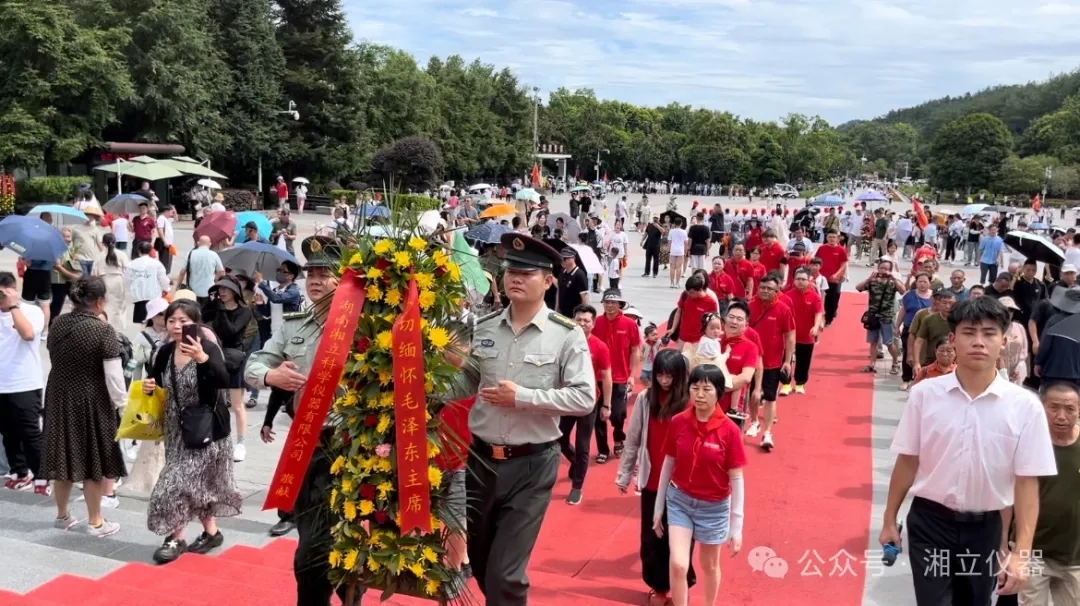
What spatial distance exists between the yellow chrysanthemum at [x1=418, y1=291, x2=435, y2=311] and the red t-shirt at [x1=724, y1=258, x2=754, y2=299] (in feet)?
30.9

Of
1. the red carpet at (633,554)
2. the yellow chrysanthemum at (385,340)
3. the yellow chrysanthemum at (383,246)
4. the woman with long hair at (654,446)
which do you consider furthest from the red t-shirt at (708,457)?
the yellow chrysanthemum at (383,246)

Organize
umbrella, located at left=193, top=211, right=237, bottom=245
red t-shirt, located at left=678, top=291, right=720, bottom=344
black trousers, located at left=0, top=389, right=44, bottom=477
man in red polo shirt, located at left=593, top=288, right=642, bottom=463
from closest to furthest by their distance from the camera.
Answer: black trousers, located at left=0, top=389, right=44, bottom=477 < man in red polo shirt, located at left=593, top=288, right=642, bottom=463 < red t-shirt, located at left=678, top=291, right=720, bottom=344 < umbrella, located at left=193, top=211, right=237, bottom=245

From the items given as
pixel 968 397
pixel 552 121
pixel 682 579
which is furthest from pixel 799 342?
pixel 552 121

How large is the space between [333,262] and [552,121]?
89.1m

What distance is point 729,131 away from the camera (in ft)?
306

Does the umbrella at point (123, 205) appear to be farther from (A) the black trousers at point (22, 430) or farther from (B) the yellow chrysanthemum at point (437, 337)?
(B) the yellow chrysanthemum at point (437, 337)

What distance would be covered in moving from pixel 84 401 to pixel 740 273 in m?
9.07

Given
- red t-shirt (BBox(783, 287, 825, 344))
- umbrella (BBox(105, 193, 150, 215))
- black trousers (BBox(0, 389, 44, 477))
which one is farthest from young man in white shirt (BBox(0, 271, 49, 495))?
umbrella (BBox(105, 193, 150, 215))

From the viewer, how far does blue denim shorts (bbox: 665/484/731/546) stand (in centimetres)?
521

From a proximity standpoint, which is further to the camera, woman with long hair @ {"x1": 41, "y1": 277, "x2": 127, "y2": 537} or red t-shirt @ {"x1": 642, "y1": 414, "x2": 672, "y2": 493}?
woman with long hair @ {"x1": 41, "y1": 277, "x2": 127, "y2": 537}

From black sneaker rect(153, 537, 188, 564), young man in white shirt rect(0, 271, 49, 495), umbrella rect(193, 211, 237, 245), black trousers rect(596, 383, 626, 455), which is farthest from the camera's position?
umbrella rect(193, 211, 237, 245)

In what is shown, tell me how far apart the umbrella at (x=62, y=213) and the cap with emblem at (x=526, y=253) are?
36.0 ft

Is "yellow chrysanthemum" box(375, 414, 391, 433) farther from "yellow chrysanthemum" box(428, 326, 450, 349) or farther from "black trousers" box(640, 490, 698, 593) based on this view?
"black trousers" box(640, 490, 698, 593)

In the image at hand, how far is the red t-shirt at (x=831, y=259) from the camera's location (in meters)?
14.9
